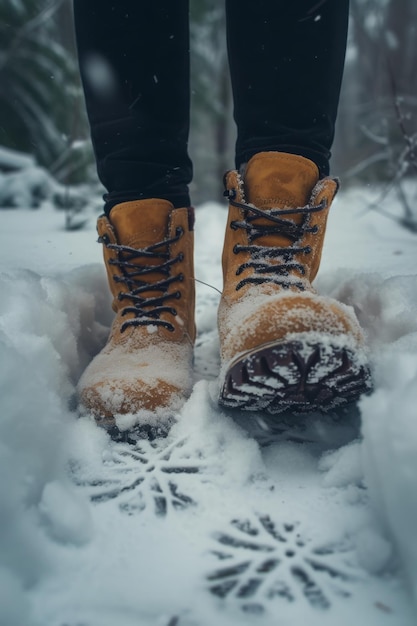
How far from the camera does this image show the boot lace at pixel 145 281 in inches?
39.3

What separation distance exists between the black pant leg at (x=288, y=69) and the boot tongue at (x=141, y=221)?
0.23 m

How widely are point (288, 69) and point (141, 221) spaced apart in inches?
16.6

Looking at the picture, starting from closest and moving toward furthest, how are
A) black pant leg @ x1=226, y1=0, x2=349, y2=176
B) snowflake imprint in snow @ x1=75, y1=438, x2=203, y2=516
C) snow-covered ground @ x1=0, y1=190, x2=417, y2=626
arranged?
1. snow-covered ground @ x1=0, y1=190, x2=417, y2=626
2. snowflake imprint in snow @ x1=75, y1=438, x2=203, y2=516
3. black pant leg @ x1=226, y1=0, x2=349, y2=176

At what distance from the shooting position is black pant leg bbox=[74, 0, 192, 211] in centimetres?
95

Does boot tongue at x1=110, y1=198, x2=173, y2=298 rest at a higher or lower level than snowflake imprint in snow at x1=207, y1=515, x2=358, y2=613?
higher

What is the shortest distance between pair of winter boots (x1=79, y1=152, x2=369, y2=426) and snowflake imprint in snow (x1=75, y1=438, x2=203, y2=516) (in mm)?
69

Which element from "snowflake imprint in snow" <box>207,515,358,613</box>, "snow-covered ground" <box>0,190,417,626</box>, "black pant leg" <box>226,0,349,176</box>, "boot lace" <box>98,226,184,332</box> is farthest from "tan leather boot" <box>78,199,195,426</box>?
"snowflake imprint in snow" <box>207,515,358,613</box>

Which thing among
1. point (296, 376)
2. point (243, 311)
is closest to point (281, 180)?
point (243, 311)

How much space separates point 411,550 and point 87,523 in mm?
358

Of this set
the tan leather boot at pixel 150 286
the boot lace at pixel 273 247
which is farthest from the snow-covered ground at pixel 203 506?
the boot lace at pixel 273 247

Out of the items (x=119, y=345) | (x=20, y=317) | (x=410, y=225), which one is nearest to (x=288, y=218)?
(x=119, y=345)

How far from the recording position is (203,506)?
23.9 inches

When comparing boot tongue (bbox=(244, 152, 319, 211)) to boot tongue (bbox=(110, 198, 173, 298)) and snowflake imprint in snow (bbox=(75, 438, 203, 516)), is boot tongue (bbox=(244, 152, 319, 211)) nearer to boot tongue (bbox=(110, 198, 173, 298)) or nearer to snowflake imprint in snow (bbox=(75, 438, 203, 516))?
boot tongue (bbox=(110, 198, 173, 298))

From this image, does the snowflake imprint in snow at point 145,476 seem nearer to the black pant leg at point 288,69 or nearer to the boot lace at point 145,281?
the boot lace at point 145,281
